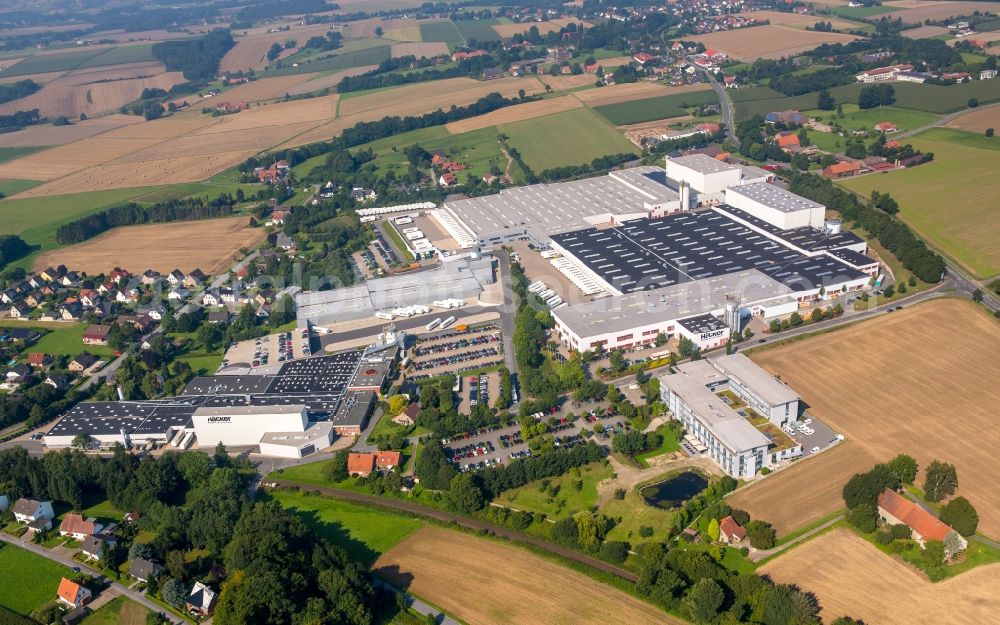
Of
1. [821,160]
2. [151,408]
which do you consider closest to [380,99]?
[821,160]

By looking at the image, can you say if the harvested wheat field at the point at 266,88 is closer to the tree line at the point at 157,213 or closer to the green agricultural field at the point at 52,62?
the green agricultural field at the point at 52,62

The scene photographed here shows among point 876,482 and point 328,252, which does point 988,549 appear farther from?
point 328,252

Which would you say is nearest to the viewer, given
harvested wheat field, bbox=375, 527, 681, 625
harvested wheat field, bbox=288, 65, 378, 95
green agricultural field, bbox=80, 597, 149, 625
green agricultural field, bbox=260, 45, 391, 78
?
harvested wheat field, bbox=375, 527, 681, 625

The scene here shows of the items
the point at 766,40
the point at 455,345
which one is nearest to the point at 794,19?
the point at 766,40

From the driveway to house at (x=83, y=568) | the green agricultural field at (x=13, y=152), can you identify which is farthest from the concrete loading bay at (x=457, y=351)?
the green agricultural field at (x=13, y=152)

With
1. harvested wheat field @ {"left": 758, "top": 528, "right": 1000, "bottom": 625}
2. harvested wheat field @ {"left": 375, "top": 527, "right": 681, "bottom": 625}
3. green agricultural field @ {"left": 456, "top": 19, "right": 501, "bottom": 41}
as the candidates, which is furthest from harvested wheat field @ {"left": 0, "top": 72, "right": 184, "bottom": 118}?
harvested wheat field @ {"left": 758, "top": 528, "right": 1000, "bottom": 625}

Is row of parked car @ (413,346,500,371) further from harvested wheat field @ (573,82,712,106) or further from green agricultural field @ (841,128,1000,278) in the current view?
harvested wheat field @ (573,82,712,106)
